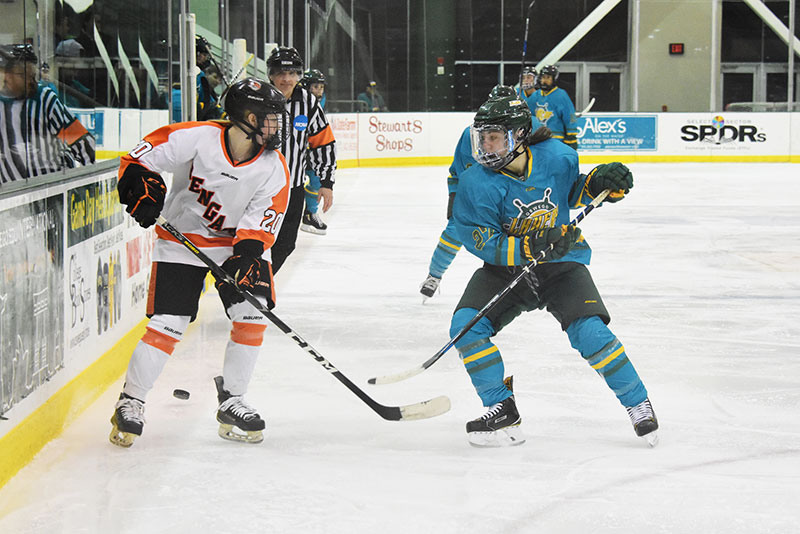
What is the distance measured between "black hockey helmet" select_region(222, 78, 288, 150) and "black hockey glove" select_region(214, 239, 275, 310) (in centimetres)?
28

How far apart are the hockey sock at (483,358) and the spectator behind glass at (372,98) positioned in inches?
492

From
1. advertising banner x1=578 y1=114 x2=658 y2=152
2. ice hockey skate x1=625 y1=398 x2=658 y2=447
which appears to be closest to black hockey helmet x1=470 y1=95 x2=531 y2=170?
ice hockey skate x1=625 y1=398 x2=658 y2=447

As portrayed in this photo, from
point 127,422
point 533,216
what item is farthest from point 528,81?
point 127,422

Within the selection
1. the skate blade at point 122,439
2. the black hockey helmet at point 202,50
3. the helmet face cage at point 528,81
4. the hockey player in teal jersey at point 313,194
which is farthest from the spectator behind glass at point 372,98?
the skate blade at point 122,439

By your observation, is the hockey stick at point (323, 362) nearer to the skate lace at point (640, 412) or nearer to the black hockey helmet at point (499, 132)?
the skate lace at point (640, 412)

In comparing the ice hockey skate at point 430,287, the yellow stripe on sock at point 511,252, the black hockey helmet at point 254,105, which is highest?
the black hockey helmet at point 254,105

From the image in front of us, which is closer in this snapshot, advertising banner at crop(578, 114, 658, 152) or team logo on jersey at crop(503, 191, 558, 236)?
team logo on jersey at crop(503, 191, 558, 236)

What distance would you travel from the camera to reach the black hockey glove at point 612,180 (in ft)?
9.14

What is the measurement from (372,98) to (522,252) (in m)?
13.0

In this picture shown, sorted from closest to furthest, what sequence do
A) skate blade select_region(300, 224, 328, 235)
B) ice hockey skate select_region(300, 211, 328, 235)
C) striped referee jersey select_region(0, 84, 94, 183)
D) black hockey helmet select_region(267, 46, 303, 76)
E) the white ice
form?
1. the white ice
2. striped referee jersey select_region(0, 84, 94, 183)
3. black hockey helmet select_region(267, 46, 303, 76)
4. ice hockey skate select_region(300, 211, 328, 235)
5. skate blade select_region(300, 224, 328, 235)

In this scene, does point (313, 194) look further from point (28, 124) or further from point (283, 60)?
point (28, 124)

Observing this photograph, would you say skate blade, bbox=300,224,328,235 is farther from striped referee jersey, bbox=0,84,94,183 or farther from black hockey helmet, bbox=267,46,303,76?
striped referee jersey, bbox=0,84,94,183

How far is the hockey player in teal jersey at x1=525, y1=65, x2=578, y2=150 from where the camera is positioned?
8.51 m

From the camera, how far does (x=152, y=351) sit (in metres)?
2.74
